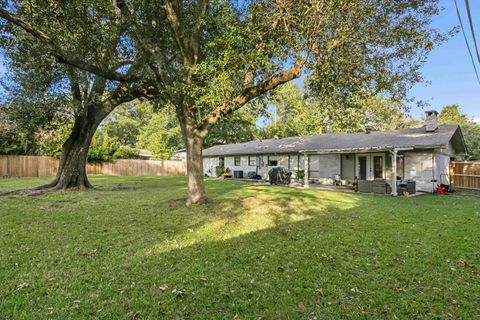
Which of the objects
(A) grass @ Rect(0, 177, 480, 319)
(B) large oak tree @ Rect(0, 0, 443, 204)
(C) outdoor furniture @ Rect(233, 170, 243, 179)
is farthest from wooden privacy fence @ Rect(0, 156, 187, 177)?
(B) large oak tree @ Rect(0, 0, 443, 204)

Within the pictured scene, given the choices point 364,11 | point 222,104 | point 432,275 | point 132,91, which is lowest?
point 432,275

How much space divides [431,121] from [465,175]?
3558 mm

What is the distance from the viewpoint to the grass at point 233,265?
299 centimetres

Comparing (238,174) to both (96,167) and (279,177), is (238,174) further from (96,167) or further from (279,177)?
(96,167)

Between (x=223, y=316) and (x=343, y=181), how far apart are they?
16565mm

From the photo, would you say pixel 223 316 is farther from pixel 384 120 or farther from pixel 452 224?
pixel 384 120

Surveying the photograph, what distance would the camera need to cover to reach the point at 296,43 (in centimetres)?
716

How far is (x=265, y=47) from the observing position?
7156mm

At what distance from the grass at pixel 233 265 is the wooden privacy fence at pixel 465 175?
31.5ft

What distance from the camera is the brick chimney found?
15.6 meters

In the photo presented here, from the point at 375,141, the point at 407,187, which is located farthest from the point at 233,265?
the point at 375,141

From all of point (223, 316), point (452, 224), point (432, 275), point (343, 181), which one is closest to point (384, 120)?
point (343, 181)

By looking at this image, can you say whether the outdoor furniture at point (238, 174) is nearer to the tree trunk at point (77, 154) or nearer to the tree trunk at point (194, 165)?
the tree trunk at point (77, 154)

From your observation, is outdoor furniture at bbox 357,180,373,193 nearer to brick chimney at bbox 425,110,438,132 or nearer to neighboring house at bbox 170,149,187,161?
brick chimney at bbox 425,110,438,132
